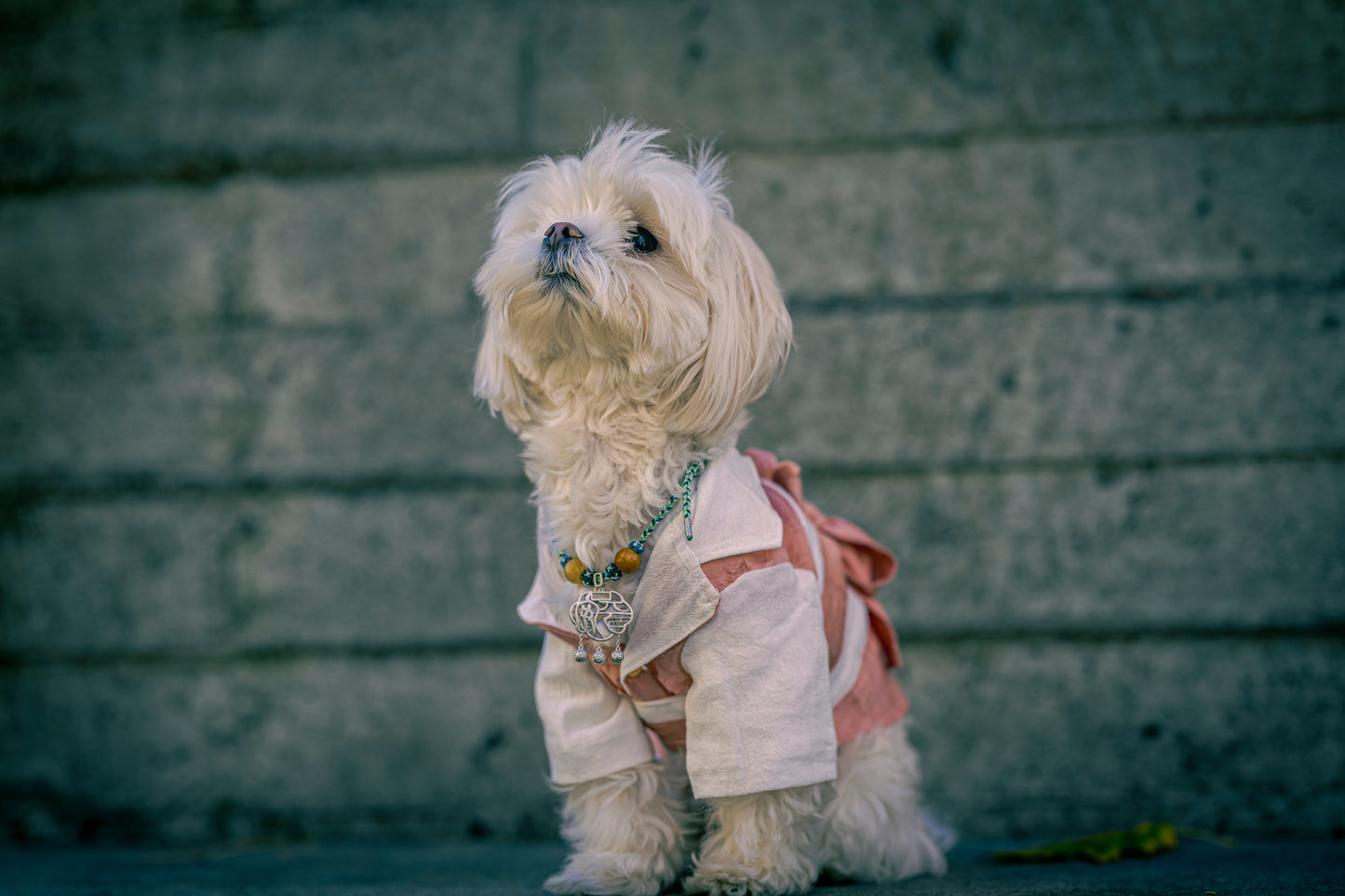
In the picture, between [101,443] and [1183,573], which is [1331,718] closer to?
[1183,573]

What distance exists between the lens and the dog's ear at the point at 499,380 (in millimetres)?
1712

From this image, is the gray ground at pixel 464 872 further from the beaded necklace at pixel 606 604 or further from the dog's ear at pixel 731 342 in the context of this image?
the dog's ear at pixel 731 342

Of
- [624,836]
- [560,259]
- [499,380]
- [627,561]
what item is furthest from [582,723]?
[560,259]

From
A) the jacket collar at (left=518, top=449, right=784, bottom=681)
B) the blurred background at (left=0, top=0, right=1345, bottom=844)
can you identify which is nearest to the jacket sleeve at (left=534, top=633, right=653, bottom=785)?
the jacket collar at (left=518, top=449, right=784, bottom=681)

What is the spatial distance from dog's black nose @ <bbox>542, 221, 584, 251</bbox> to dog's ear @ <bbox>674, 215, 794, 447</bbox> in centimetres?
26

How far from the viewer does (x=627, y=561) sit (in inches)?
61.5

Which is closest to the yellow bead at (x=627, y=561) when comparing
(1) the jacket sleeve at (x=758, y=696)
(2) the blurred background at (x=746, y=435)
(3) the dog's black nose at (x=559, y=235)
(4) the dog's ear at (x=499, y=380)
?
(1) the jacket sleeve at (x=758, y=696)

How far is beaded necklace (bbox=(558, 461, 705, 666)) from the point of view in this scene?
1558 mm

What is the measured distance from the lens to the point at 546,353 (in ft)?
5.36

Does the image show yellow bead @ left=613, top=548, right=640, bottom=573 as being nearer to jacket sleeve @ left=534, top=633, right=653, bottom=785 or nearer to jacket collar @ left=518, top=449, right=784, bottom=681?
jacket collar @ left=518, top=449, right=784, bottom=681

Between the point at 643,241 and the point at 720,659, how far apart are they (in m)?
0.80

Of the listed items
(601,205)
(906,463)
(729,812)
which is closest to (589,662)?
(729,812)

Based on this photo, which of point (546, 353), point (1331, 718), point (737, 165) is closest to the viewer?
point (546, 353)

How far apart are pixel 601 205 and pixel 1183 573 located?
1997 mm
